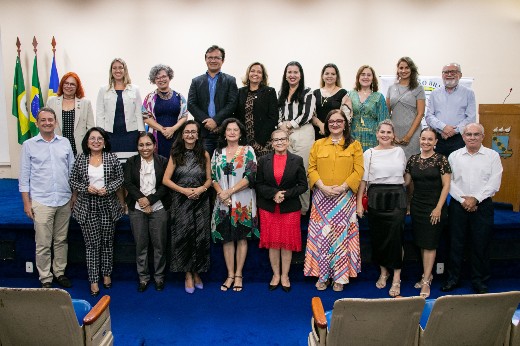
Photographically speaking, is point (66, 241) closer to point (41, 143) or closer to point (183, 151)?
point (41, 143)

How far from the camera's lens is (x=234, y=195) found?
4.12 meters

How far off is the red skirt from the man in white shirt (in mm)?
1442

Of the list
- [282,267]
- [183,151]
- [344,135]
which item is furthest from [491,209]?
[183,151]

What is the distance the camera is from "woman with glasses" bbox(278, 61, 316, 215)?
173 inches

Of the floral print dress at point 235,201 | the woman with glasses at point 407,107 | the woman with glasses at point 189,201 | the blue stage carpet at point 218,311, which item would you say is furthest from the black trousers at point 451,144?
the woman with glasses at point 189,201

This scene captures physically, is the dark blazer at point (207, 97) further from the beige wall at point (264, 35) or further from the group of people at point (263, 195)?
the beige wall at point (264, 35)

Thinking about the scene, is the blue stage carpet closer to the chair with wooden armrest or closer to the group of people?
the group of people

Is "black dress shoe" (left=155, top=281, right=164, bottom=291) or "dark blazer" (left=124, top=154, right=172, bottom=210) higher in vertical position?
"dark blazer" (left=124, top=154, right=172, bottom=210)

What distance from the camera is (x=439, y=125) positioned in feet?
15.2

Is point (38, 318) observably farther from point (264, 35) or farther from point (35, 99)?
point (264, 35)

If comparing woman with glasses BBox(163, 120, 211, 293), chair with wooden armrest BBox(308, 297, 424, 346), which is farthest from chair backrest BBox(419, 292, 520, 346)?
woman with glasses BBox(163, 120, 211, 293)

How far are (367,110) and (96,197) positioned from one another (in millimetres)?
2725

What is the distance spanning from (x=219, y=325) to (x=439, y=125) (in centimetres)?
296

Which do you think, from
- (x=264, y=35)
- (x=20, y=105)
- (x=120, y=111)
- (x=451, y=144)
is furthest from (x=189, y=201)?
(x=20, y=105)
